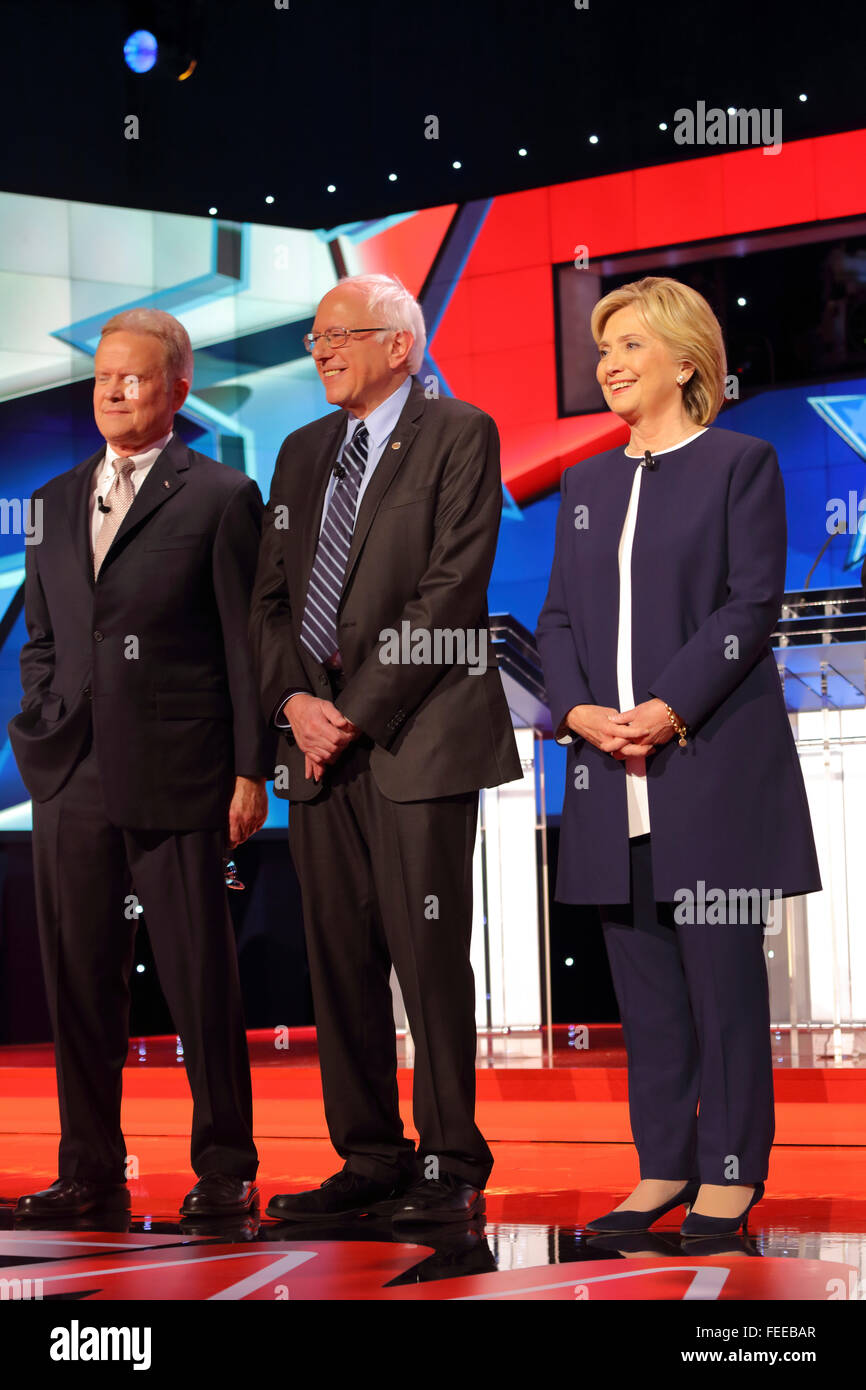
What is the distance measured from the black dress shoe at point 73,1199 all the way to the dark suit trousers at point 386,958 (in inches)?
20.1

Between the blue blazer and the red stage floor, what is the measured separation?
60cm

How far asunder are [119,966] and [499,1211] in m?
0.89

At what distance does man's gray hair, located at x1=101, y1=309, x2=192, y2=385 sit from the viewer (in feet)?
10.2

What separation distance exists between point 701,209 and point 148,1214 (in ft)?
19.4

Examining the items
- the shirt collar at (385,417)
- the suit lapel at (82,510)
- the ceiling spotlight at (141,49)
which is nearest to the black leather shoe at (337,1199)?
the suit lapel at (82,510)

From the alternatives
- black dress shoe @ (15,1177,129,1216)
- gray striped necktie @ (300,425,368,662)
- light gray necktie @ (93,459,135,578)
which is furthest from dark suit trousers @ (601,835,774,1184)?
light gray necktie @ (93,459,135,578)

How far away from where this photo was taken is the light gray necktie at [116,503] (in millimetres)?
3123

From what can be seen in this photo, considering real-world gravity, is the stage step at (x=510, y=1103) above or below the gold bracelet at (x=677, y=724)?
below

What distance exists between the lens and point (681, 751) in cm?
258

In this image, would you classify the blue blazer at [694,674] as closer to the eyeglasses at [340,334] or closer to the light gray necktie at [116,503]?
the eyeglasses at [340,334]

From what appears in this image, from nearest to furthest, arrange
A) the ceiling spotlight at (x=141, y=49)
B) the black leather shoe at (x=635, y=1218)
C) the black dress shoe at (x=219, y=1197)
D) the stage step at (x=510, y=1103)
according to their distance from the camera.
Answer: the black leather shoe at (x=635, y=1218)
the black dress shoe at (x=219, y=1197)
the stage step at (x=510, y=1103)
the ceiling spotlight at (x=141, y=49)

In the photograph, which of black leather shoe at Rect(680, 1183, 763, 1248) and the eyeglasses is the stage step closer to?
black leather shoe at Rect(680, 1183, 763, 1248)

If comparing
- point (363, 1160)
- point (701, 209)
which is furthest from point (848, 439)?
point (363, 1160)

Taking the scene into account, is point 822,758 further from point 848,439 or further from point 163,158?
point 163,158
